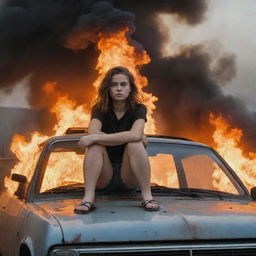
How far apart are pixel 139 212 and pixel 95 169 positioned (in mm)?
643

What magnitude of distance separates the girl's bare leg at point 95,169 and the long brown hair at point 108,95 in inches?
18.6

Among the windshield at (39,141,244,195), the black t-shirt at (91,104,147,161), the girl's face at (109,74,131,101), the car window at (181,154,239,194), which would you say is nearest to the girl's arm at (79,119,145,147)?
the black t-shirt at (91,104,147,161)

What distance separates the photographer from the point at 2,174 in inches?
815

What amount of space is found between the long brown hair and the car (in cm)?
49

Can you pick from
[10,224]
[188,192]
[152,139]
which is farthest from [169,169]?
[10,224]

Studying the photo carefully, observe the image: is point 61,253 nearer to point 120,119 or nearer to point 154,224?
point 154,224

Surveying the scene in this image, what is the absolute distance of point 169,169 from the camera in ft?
16.4

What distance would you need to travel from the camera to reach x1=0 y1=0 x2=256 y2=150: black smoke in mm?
19703

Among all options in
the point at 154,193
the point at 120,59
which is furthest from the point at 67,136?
the point at 120,59

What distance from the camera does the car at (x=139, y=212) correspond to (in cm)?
316

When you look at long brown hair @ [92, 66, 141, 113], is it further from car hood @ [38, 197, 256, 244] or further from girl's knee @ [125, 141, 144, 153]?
car hood @ [38, 197, 256, 244]

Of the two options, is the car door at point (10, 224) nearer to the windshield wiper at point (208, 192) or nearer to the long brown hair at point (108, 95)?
the long brown hair at point (108, 95)

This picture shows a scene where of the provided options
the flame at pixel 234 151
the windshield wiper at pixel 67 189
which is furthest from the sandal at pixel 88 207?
the flame at pixel 234 151

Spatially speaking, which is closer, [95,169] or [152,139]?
[95,169]
